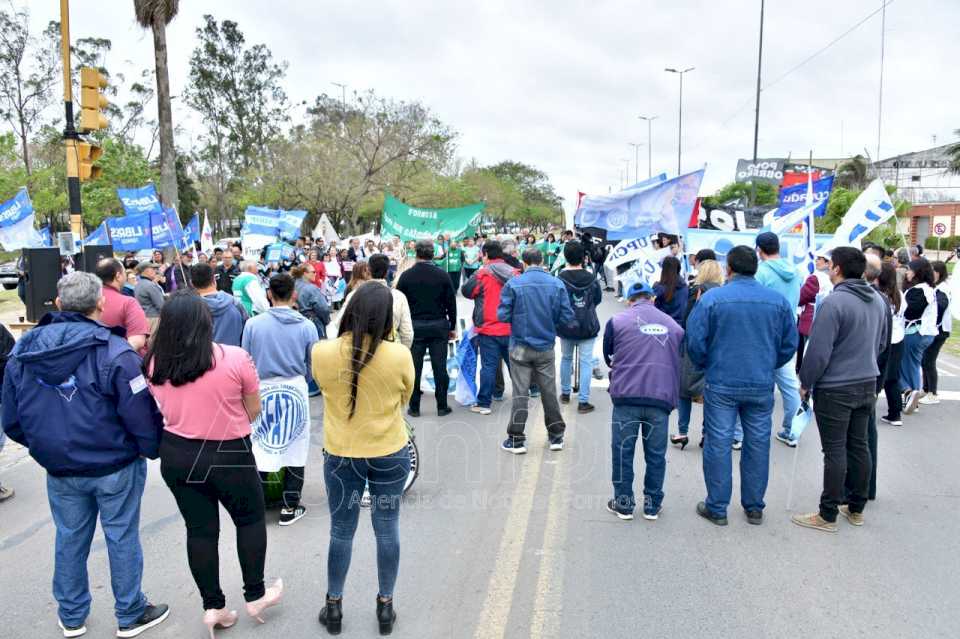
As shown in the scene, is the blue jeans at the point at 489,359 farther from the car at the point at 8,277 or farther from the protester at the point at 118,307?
the car at the point at 8,277

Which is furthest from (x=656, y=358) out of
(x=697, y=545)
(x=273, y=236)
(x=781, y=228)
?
(x=273, y=236)

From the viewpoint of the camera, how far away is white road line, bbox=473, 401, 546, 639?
3.56m

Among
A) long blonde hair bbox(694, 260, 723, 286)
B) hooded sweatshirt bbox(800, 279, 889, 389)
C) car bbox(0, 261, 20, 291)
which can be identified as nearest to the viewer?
hooded sweatshirt bbox(800, 279, 889, 389)

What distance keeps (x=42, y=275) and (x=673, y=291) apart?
9597 millimetres

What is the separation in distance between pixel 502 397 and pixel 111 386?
215 inches

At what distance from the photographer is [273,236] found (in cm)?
1694

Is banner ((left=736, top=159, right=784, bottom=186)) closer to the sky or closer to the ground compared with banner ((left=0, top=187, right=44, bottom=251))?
closer to the sky

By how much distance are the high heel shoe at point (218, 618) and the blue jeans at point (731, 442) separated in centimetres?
311

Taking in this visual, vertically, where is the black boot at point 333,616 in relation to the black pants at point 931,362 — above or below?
below

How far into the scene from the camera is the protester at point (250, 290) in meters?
7.62

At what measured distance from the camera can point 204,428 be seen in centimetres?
329

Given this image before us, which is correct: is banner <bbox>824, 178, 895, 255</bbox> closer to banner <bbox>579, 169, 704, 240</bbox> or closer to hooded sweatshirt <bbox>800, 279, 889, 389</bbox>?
banner <bbox>579, 169, 704, 240</bbox>

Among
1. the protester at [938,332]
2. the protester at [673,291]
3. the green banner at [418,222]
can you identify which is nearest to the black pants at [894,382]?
the protester at [938,332]

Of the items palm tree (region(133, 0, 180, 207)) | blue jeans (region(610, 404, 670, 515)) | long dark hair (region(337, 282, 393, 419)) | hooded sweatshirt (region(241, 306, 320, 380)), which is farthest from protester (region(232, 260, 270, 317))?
palm tree (region(133, 0, 180, 207))
